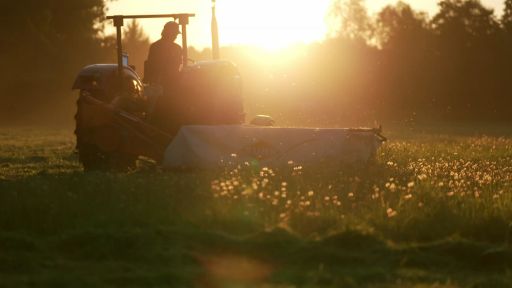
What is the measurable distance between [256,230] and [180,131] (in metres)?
5.95

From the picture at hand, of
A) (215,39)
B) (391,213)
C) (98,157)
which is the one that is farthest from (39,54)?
(391,213)

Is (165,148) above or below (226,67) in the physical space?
below

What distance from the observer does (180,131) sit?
16.2 meters

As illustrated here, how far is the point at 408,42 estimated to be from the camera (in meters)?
76.2

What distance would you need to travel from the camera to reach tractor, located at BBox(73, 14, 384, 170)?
1633 centimetres

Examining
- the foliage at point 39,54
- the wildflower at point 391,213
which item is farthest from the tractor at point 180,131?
the foliage at point 39,54

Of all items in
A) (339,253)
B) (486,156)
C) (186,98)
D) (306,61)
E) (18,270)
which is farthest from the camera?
(306,61)

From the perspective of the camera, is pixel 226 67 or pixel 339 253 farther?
pixel 226 67

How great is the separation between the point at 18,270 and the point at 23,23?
57.5 metres

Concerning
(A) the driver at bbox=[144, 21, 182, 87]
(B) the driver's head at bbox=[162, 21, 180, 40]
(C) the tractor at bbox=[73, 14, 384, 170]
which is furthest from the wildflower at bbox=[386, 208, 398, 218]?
(B) the driver's head at bbox=[162, 21, 180, 40]

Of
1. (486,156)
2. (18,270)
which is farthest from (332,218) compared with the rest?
(486,156)

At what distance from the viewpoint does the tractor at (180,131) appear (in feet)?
53.6

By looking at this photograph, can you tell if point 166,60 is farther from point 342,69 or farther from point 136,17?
point 342,69

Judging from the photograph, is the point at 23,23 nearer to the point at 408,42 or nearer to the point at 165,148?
the point at 408,42
